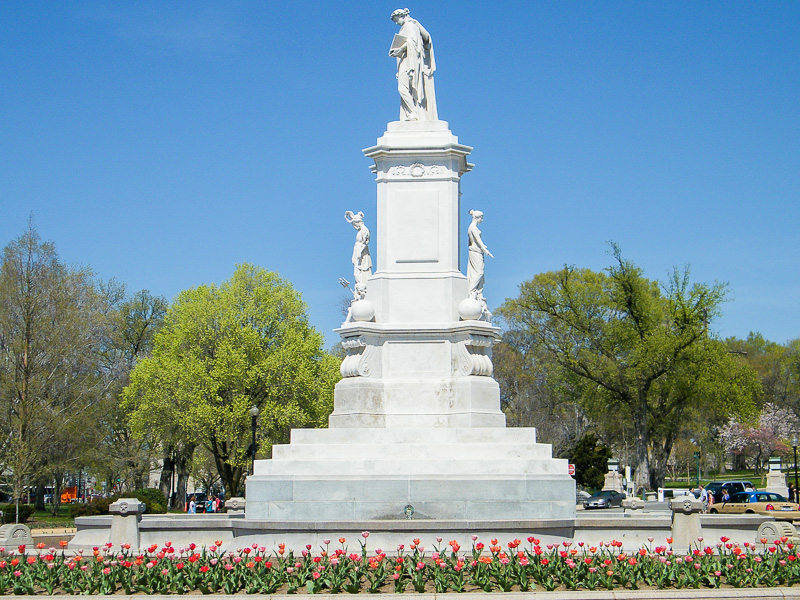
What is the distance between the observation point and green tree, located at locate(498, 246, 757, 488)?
52750mm

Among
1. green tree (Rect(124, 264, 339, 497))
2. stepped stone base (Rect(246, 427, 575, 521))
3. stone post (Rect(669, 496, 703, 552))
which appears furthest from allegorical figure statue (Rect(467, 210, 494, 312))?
green tree (Rect(124, 264, 339, 497))

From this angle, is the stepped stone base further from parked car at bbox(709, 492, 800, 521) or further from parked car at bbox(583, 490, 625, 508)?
parked car at bbox(583, 490, 625, 508)

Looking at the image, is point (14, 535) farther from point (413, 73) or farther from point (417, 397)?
point (413, 73)

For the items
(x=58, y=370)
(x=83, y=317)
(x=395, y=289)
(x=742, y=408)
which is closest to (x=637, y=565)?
(x=395, y=289)

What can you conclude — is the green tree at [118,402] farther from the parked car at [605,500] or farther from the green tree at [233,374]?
the parked car at [605,500]

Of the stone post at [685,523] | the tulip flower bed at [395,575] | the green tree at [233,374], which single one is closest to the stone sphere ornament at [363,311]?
the stone post at [685,523]

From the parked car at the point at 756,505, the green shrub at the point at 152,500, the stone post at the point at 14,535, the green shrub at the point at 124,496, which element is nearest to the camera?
the stone post at the point at 14,535

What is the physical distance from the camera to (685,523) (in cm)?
1748

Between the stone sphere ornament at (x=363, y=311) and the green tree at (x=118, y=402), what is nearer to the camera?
the stone sphere ornament at (x=363, y=311)

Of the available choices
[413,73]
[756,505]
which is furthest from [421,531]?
[756,505]

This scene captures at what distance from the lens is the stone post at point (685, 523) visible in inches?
685

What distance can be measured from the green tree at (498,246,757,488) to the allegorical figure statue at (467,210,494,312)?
106ft

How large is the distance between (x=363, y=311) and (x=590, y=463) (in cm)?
4111

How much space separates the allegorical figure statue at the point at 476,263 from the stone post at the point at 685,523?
619 centimetres
